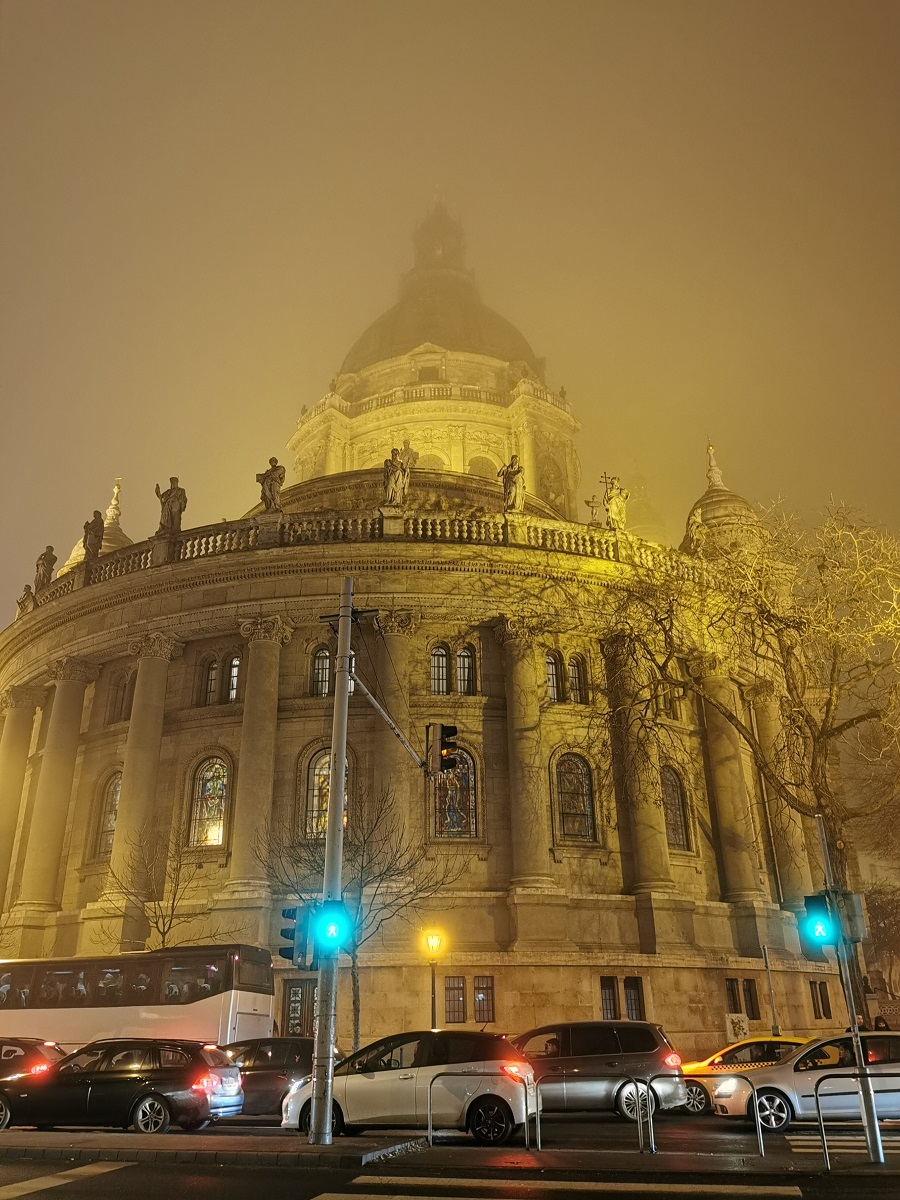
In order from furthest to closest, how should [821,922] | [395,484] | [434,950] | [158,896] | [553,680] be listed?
[395,484]
[553,680]
[158,896]
[434,950]
[821,922]

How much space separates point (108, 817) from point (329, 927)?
75.7ft

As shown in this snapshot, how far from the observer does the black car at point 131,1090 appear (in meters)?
16.2

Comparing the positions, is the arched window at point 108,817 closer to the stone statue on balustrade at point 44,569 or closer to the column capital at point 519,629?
the stone statue on balustrade at point 44,569

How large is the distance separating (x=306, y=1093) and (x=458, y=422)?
45.1 metres

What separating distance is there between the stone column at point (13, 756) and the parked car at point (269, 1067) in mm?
19316

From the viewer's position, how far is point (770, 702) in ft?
122

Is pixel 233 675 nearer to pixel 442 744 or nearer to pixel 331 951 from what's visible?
pixel 442 744

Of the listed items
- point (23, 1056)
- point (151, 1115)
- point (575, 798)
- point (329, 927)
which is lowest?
point (151, 1115)

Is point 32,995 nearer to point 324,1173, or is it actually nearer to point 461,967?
point 461,967

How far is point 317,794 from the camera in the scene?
31.4 m

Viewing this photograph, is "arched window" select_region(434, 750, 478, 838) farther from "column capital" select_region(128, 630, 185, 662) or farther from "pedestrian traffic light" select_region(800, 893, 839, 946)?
"pedestrian traffic light" select_region(800, 893, 839, 946)

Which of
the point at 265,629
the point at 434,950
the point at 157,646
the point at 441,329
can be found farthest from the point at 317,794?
the point at 441,329

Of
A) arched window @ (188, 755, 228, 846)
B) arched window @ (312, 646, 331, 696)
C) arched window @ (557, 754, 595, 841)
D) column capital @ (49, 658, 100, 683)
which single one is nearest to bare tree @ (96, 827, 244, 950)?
arched window @ (188, 755, 228, 846)

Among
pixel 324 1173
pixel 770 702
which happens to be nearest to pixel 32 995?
pixel 324 1173
